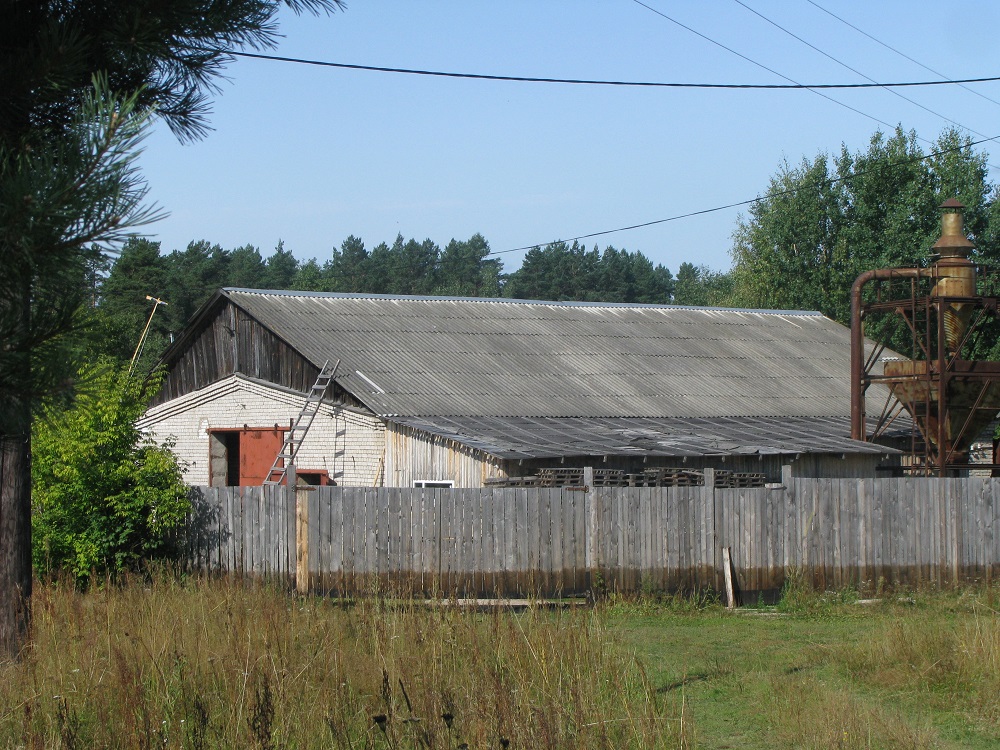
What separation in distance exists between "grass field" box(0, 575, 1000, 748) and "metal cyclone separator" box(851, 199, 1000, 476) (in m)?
14.1

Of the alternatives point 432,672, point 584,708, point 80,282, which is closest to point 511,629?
point 432,672

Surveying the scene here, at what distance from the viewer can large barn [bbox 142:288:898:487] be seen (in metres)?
22.0

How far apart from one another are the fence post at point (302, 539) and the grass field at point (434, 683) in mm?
4693

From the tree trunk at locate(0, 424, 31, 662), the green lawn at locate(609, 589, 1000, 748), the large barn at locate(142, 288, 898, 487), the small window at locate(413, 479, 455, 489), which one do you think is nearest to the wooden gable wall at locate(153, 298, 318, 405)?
the large barn at locate(142, 288, 898, 487)

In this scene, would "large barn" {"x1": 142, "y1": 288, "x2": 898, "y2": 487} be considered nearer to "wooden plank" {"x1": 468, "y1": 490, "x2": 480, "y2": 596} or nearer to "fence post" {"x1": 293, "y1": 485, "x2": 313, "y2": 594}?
"wooden plank" {"x1": 468, "y1": 490, "x2": 480, "y2": 596}

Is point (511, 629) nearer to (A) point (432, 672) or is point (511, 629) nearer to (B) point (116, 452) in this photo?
(A) point (432, 672)

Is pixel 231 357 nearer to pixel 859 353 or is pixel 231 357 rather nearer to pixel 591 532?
pixel 591 532

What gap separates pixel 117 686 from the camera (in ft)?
23.1

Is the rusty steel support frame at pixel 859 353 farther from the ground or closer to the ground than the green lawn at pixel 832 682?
farther from the ground

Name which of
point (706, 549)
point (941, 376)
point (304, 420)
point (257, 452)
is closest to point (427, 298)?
point (257, 452)

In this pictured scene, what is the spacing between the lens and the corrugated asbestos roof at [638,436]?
2041cm

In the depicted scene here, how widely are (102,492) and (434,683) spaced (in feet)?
35.2

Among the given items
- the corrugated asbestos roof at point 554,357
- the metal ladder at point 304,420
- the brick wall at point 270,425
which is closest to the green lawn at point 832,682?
the brick wall at point 270,425

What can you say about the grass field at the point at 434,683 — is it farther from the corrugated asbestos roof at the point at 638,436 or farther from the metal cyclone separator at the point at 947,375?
the metal cyclone separator at the point at 947,375
